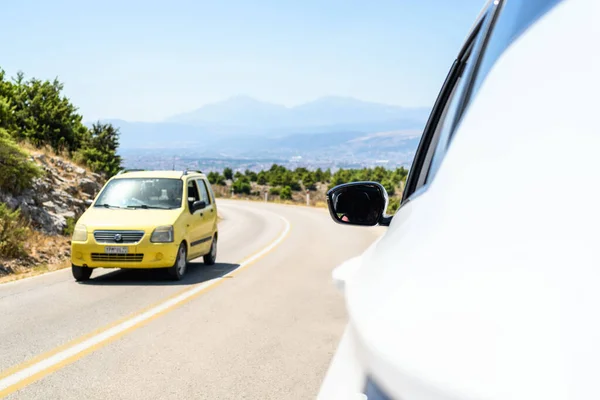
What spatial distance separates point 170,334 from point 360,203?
5.21 metres

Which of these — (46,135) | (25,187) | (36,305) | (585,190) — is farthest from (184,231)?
(46,135)

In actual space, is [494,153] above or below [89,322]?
above

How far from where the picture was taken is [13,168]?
675 inches

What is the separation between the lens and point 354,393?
146 centimetres

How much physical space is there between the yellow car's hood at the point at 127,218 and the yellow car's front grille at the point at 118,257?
0.44 m

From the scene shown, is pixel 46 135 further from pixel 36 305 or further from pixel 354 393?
→ pixel 354 393

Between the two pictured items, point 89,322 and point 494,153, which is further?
point 89,322

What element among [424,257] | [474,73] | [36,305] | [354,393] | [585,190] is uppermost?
[474,73]

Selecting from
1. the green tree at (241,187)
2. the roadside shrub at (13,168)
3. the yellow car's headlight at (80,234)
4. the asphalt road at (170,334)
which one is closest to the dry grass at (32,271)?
the asphalt road at (170,334)

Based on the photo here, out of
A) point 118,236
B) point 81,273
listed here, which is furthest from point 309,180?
point 118,236

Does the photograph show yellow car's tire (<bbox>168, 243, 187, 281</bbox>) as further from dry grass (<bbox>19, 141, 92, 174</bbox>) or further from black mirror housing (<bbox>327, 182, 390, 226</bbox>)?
dry grass (<bbox>19, 141, 92, 174</bbox>)

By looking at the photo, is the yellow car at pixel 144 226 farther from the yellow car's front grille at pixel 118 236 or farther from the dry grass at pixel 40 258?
the dry grass at pixel 40 258

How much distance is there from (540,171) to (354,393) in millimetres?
570

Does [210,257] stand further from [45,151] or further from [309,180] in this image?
[309,180]
